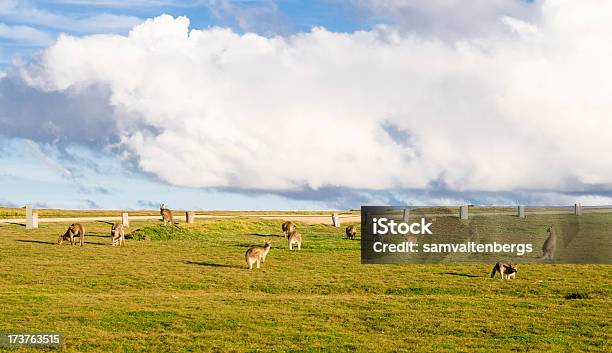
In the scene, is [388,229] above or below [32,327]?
above

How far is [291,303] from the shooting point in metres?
24.3

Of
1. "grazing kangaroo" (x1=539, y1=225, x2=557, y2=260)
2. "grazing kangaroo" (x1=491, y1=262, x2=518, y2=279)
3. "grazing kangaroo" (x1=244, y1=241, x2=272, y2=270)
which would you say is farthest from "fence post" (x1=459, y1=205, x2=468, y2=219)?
"grazing kangaroo" (x1=244, y1=241, x2=272, y2=270)

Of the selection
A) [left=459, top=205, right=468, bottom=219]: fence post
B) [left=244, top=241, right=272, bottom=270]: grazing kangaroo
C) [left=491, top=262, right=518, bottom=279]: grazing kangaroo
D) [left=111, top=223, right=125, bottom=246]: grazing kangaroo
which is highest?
[left=459, top=205, right=468, bottom=219]: fence post

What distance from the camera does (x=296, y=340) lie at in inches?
728

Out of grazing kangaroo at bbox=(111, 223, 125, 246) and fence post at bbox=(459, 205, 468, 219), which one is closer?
grazing kangaroo at bbox=(111, 223, 125, 246)

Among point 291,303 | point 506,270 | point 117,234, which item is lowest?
point 291,303

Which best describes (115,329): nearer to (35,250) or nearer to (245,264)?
(245,264)

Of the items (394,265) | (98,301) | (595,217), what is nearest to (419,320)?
(98,301)

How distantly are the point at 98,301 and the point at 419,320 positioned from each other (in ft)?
37.7

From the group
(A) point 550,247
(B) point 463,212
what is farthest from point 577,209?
(A) point 550,247

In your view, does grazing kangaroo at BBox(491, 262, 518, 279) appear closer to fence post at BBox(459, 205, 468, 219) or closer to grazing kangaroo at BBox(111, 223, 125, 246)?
grazing kangaroo at BBox(111, 223, 125, 246)

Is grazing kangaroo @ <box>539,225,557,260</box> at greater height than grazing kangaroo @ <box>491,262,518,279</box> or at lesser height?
greater

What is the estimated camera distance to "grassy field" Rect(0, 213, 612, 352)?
18.5 meters

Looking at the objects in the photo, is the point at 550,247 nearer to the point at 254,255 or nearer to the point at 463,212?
the point at 254,255
